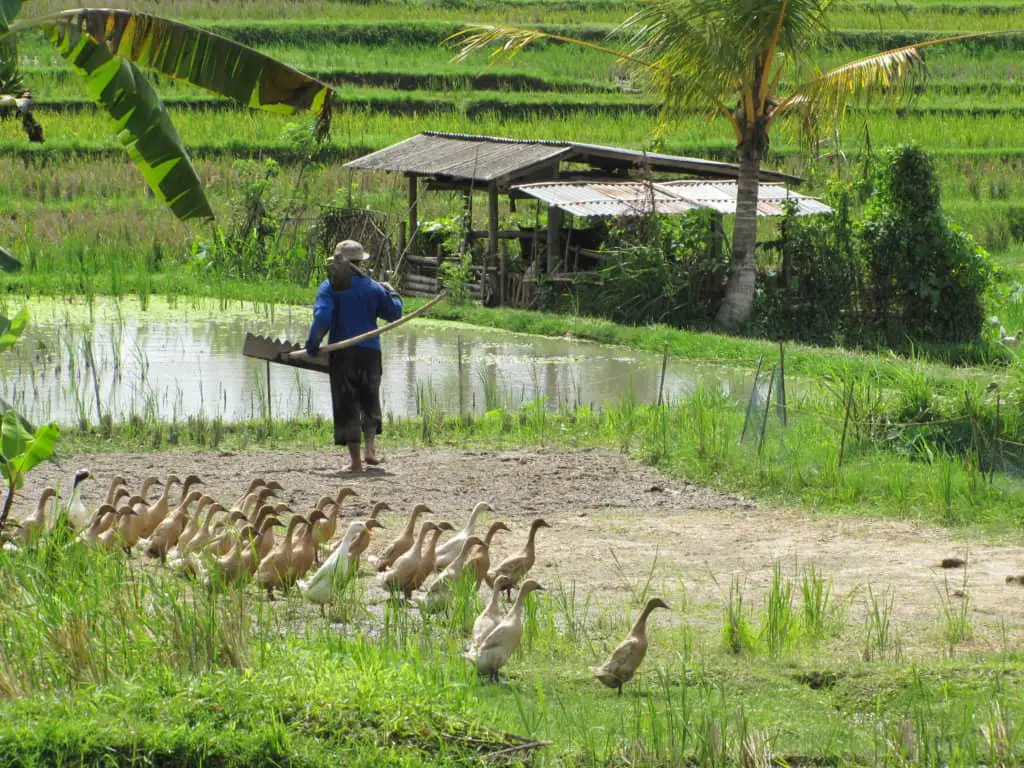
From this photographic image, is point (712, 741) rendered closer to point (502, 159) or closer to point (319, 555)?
point (319, 555)

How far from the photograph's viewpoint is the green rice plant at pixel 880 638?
670 cm

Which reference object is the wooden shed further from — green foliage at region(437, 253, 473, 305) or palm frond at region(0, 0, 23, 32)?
palm frond at region(0, 0, 23, 32)

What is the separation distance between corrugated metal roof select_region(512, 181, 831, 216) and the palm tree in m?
1.18

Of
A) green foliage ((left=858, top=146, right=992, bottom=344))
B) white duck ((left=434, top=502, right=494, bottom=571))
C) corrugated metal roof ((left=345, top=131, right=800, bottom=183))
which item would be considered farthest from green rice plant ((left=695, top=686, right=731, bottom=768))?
corrugated metal roof ((left=345, top=131, right=800, bottom=183))

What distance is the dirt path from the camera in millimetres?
7945

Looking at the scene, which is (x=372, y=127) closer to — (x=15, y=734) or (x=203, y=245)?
(x=203, y=245)

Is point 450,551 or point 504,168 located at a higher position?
point 504,168

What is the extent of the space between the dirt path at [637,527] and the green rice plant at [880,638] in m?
0.13

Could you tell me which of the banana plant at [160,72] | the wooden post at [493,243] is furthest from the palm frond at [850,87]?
the banana plant at [160,72]

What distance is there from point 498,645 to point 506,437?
20.3ft

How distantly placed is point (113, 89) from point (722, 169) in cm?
1513

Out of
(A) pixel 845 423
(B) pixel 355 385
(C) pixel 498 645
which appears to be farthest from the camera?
(B) pixel 355 385

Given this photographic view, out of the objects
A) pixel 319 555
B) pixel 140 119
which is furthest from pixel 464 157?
pixel 319 555

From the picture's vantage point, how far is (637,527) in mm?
9570
